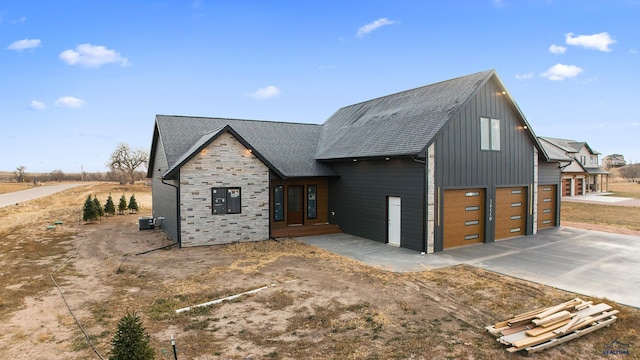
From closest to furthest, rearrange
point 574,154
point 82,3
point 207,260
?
point 207,260
point 82,3
point 574,154

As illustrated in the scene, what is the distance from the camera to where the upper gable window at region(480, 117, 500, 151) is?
13883mm

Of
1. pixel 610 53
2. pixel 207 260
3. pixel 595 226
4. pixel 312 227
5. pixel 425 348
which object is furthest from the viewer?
pixel 610 53

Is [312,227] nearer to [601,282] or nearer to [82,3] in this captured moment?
[601,282]

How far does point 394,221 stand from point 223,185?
7.20m

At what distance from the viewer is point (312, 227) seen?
16.3 m

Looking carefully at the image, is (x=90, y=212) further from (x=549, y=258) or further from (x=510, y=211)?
(x=549, y=258)

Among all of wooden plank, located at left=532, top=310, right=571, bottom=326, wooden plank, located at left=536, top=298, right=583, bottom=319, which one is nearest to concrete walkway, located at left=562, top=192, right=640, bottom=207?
wooden plank, located at left=536, top=298, right=583, bottom=319

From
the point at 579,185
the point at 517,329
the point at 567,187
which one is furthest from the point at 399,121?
the point at 579,185

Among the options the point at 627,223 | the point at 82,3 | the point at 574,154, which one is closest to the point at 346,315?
the point at 82,3

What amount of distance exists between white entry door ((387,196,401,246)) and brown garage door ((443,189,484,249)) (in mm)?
1732

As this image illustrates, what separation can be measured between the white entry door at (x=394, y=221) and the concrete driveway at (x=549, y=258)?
0.40 m

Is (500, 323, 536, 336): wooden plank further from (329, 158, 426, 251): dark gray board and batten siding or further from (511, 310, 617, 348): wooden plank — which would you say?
(329, 158, 426, 251): dark gray board and batten siding

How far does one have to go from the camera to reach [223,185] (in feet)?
46.9

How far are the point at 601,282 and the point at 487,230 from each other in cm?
513
